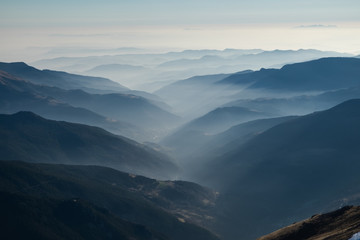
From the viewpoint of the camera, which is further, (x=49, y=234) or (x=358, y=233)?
(x=49, y=234)

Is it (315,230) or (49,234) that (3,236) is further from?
(315,230)

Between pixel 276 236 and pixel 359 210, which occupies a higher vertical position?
pixel 359 210

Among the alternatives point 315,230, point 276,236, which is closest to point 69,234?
point 276,236

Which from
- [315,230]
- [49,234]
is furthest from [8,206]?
[315,230]

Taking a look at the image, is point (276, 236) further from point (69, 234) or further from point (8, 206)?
point (8, 206)

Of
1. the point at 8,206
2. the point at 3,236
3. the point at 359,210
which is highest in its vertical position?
the point at 359,210

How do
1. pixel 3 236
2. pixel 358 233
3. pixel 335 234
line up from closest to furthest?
pixel 358 233 < pixel 335 234 < pixel 3 236

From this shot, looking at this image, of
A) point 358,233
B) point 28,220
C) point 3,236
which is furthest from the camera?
point 28,220

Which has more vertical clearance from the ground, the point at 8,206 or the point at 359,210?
the point at 359,210

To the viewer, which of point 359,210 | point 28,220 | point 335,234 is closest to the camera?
point 335,234
